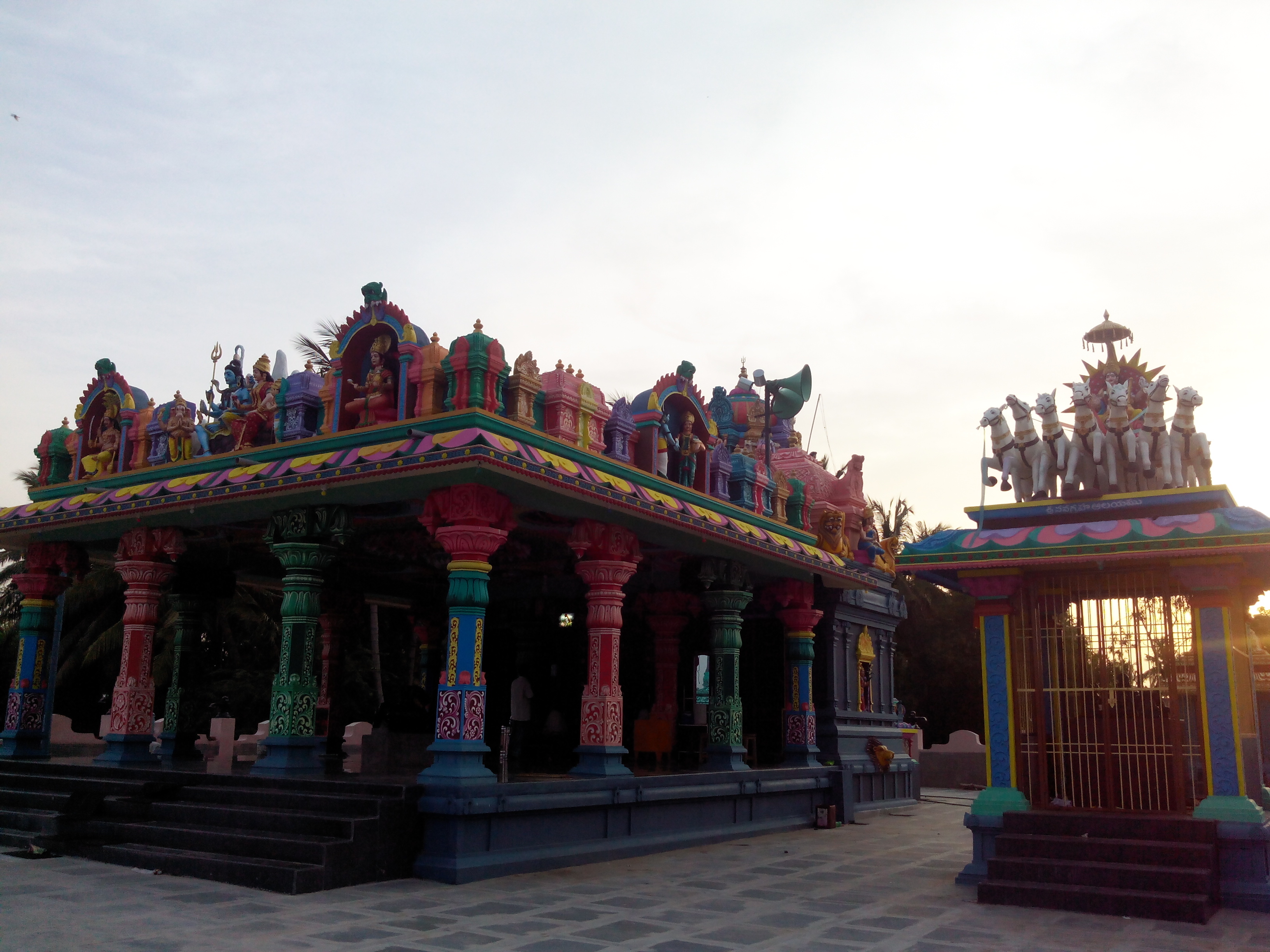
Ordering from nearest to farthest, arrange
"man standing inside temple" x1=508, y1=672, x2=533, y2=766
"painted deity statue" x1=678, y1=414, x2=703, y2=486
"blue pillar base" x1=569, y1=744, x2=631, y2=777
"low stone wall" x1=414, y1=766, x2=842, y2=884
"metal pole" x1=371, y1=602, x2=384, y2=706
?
"low stone wall" x1=414, y1=766, x2=842, y2=884, "blue pillar base" x1=569, y1=744, x2=631, y2=777, "painted deity statue" x1=678, y1=414, x2=703, y2=486, "man standing inside temple" x1=508, y1=672, x2=533, y2=766, "metal pole" x1=371, y1=602, x2=384, y2=706

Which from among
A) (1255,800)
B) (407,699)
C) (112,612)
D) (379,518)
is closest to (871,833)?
(1255,800)

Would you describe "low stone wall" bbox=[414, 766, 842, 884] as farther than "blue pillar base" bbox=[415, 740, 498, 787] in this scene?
No

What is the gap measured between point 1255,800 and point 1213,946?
374 cm

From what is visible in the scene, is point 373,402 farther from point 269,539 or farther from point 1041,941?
point 1041,941

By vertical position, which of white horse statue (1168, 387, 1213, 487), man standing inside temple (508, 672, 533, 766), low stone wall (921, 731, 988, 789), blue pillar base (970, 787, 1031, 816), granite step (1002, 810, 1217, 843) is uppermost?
white horse statue (1168, 387, 1213, 487)

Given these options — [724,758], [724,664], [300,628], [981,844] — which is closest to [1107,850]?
[981,844]

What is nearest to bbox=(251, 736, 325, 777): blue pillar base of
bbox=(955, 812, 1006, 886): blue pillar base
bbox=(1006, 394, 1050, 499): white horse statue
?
bbox=(955, 812, 1006, 886): blue pillar base

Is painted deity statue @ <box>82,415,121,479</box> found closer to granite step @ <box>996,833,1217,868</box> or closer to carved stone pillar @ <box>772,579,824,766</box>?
carved stone pillar @ <box>772,579,824,766</box>

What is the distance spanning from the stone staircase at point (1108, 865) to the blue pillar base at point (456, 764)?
16.3ft

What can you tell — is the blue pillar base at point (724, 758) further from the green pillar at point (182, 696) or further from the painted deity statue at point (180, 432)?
the painted deity statue at point (180, 432)

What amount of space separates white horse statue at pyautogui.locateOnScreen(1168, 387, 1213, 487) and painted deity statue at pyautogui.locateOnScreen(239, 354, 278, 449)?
33.6 feet

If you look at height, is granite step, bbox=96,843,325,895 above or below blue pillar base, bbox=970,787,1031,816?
below

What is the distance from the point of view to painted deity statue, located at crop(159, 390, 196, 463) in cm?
1350

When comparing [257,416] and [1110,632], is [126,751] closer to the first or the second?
[257,416]
